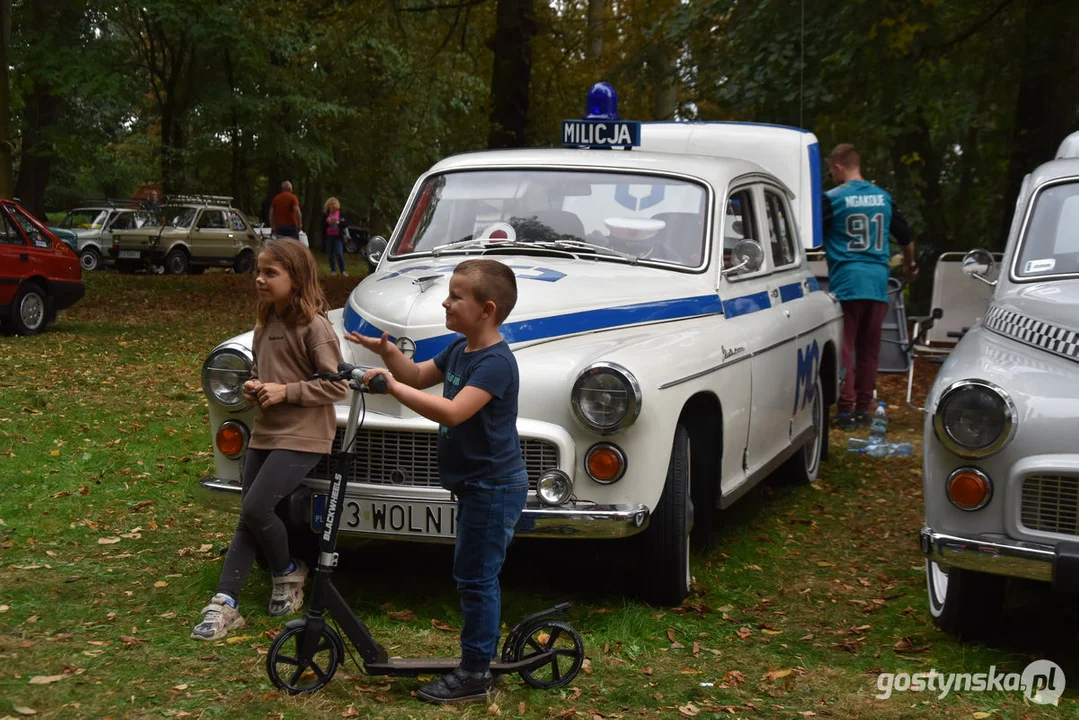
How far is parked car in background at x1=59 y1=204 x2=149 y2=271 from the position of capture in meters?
30.3

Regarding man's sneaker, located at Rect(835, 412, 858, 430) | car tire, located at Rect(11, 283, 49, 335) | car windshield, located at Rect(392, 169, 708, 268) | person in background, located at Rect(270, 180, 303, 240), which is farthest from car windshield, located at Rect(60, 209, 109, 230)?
car windshield, located at Rect(392, 169, 708, 268)

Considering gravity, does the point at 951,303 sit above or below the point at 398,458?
above

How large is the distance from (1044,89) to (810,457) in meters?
9.31

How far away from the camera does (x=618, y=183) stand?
22.8 ft

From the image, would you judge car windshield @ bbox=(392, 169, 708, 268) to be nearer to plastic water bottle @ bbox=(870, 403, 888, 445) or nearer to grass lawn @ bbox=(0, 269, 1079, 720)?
grass lawn @ bbox=(0, 269, 1079, 720)

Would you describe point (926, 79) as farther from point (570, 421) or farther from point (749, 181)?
point (570, 421)

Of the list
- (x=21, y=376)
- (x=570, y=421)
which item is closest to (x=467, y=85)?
(x=21, y=376)

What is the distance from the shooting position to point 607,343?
228 inches

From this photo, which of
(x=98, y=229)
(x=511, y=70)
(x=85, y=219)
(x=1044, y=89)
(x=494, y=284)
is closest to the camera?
(x=494, y=284)

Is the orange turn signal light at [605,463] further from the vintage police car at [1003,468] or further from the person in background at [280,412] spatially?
the vintage police car at [1003,468]

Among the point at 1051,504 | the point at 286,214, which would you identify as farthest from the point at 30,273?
the point at 1051,504

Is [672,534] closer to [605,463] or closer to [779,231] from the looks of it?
[605,463]

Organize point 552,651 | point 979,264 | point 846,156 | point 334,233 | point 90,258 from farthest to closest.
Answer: point 334,233 → point 90,258 → point 846,156 → point 979,264 → point 552,651

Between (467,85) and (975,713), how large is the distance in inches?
1141
